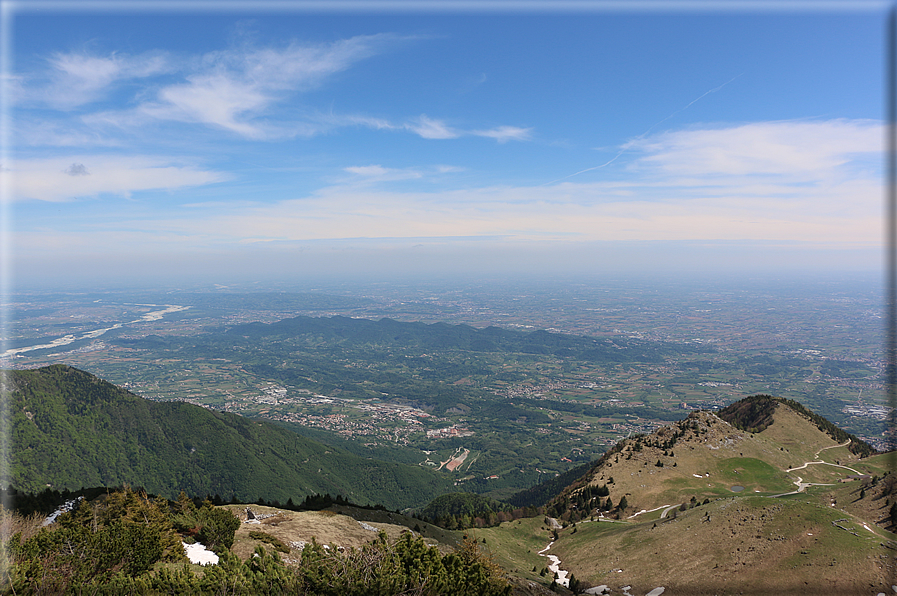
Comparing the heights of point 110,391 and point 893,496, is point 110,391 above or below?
below

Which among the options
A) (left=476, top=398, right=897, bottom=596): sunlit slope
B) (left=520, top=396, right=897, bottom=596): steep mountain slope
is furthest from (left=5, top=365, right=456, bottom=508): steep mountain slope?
(left=520, top=396, right=897, bottom=596): steep mountain slope

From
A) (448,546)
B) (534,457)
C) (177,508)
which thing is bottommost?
(534,457)

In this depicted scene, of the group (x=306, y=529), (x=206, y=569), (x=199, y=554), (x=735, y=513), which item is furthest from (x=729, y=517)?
(x=199, y=554)

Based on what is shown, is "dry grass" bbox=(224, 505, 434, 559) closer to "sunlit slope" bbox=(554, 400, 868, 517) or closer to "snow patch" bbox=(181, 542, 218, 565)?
"snow patch" bbox=(181, 542, 218, 565)

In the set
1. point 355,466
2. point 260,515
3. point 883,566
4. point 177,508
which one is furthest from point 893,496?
point 355,466

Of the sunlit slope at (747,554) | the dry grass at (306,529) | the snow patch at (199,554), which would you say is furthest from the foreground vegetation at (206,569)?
the sunlit slope at (747,554)

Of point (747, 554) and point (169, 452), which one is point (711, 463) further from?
point (169, 452)

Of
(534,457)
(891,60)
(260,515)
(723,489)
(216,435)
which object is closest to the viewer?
(891,60)

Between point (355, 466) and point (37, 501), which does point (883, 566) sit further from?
point (355, 466)

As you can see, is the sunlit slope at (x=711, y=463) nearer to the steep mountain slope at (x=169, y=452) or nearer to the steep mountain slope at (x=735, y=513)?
the steep mountain slope at (x=735, y=513)
